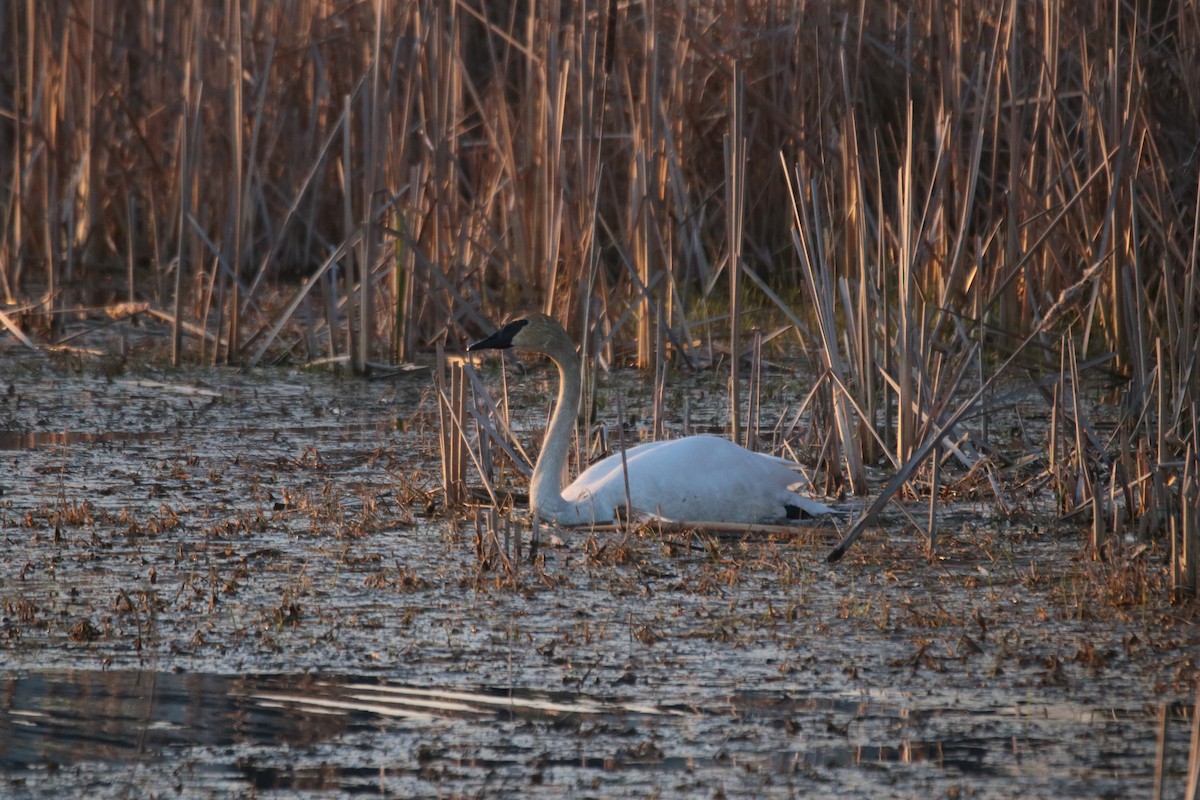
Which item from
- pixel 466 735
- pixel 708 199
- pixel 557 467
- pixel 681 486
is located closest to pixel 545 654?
pixel 466 735

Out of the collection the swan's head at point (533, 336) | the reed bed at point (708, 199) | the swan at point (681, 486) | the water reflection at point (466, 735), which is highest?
the reed bed at point (708, 199)

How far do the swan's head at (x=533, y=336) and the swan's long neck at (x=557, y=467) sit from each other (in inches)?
5.9

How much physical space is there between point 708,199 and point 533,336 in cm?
241

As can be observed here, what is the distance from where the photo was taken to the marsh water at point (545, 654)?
10.5 ft

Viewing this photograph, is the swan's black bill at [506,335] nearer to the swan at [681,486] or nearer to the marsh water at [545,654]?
the swan at [681,486]

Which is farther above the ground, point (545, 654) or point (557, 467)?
point (557, 467)

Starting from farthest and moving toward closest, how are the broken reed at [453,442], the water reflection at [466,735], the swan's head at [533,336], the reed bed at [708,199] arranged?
the swan's head at [533,336] → the reed bed at [708,199] → the broken reed at [453,442] → the water reflection at [466,735]

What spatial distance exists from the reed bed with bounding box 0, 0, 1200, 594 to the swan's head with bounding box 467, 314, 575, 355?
0.88 feet

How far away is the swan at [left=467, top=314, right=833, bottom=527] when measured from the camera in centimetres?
524

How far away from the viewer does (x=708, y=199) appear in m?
7.98

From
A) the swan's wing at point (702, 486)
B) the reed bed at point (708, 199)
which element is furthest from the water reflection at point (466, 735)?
the swan's wing at point (702, 486)

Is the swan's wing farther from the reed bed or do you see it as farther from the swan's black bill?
the swan's black bill

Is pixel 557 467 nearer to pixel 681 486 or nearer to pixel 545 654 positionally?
pixel 681 486

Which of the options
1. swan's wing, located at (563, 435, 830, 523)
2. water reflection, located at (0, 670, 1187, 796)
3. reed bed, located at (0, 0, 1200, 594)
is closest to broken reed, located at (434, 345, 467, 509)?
reed bed, located at (0, 0, 1200, 594)
